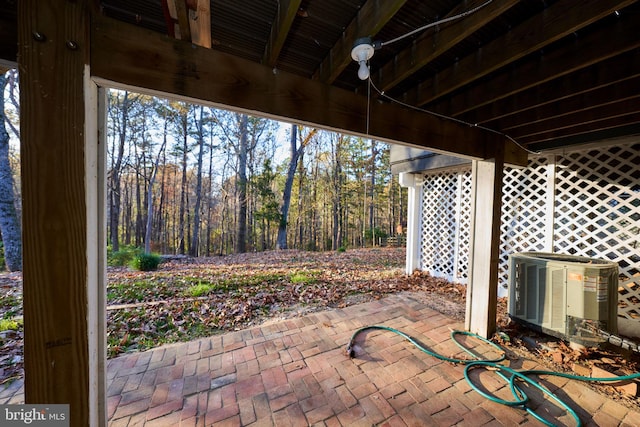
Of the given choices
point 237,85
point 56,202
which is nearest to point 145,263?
point 56,202

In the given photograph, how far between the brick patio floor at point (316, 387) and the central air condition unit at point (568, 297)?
53 centimetres

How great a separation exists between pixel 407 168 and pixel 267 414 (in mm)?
4612

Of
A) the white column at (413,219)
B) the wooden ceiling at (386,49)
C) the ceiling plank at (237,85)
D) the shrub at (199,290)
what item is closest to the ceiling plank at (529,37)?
the wooden ceiling at (386,49)

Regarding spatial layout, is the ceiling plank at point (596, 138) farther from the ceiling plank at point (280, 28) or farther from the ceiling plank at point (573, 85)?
the ceiling plank at point (280, 28)

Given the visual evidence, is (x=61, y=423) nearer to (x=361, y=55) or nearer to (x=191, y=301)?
(x=361, y=55)

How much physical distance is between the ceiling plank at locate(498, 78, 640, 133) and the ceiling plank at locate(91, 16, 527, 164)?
2.57 feet

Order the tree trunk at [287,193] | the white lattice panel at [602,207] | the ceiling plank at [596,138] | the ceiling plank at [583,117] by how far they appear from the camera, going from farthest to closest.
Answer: the tree trunk at [287,193]
the white lattice panel at [602,207]
the ceiling plank at [596,138]
the ceiling plank at [583,117]

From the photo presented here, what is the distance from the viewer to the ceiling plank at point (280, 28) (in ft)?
3.61

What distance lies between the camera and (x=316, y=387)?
188 centimetres

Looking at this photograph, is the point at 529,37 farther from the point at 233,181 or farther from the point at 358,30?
the point at 233,181

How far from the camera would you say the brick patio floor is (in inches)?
63.7

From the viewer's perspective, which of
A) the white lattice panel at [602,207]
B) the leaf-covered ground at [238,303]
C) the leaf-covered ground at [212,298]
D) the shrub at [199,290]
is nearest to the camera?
the leaf-covered ground at [238,303]

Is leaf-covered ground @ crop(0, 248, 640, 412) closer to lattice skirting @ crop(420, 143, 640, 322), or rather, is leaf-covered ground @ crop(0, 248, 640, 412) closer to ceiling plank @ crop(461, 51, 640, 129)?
lattice skirting @ crop(420, 143, 640, 322)

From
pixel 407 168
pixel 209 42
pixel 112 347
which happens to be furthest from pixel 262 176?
pixel 209 42
